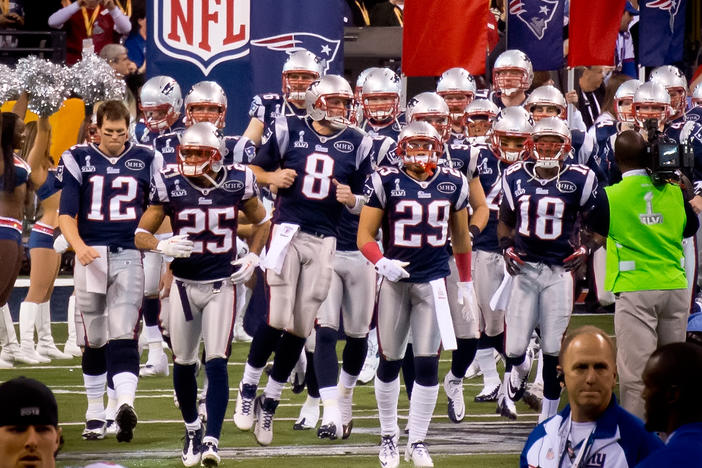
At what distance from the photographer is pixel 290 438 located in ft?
26.5

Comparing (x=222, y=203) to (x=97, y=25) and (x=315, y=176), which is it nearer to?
(x=315, y=176)

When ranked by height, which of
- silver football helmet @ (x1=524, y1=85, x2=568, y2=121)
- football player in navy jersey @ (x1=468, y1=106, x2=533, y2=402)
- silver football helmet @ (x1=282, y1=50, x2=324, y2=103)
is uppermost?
silver football helmet @ (x1=282, y1=50, x2=324, y2=103)

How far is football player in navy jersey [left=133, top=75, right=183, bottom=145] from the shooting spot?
923 centimetres

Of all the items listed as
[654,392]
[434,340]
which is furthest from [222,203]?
[654,392]

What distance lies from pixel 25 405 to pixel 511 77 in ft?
23.9

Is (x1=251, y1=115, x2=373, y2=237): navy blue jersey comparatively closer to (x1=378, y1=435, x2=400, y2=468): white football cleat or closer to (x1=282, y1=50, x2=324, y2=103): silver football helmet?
(x1=282, y1=50, x2=324, y2=103): silver football helmet

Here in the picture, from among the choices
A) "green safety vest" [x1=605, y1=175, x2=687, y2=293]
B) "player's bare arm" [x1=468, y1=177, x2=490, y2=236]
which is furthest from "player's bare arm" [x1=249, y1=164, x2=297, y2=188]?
"green safety vest" [x1=605, y1=175, x2=687, y2=293]

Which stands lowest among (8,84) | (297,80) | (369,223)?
(369,223)

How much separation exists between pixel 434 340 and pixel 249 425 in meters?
1.39

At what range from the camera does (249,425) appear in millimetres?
8117

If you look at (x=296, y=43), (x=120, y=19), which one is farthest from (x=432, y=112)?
(x=120, y=19)

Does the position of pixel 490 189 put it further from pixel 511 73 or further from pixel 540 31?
pixel 540 31

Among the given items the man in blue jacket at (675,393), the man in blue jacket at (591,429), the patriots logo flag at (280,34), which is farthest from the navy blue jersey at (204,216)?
the man in blue jacket at (675,393)

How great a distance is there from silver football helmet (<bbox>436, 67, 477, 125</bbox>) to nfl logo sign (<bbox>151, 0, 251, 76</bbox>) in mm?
1553
